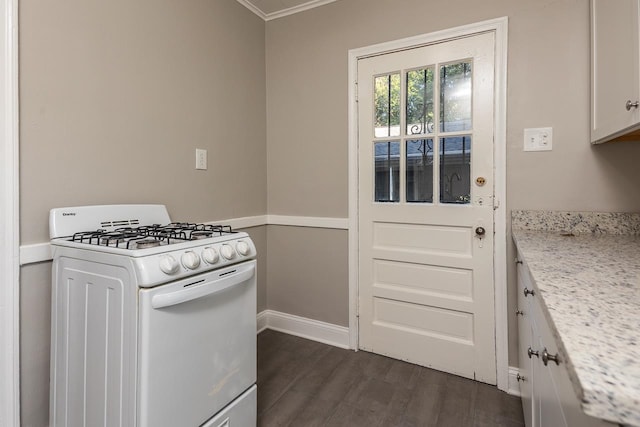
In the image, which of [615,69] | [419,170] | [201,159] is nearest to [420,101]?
[419,170]

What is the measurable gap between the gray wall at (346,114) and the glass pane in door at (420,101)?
0.87 ft

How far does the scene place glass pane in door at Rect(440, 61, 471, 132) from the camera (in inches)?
78.0

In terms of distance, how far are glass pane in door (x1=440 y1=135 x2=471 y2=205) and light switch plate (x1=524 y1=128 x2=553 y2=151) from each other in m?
0.29

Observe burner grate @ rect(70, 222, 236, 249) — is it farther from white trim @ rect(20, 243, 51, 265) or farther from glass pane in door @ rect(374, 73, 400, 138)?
glass pane in door @ rect(374, 73, 400, 138)

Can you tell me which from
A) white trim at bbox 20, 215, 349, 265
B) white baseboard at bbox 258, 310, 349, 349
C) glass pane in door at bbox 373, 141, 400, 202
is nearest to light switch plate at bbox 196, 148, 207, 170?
white trim at bbox 20, 215, 349, 265

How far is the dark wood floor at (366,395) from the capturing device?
65.6 inches

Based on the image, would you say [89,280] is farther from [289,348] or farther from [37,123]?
[289,348]

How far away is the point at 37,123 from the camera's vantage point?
Result: 1329mm

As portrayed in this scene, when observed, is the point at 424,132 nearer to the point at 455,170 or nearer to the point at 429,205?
the point at 455,170

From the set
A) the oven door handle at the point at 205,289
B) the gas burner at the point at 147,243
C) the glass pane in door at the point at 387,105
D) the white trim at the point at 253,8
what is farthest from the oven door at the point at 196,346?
the white trim at the point at 253,8

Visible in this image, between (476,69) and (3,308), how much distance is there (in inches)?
97.8

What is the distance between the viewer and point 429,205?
82.5 inches

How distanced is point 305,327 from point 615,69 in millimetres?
2293

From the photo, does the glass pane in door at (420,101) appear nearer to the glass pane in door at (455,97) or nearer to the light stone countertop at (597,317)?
the glass pane in door at (455,97)
